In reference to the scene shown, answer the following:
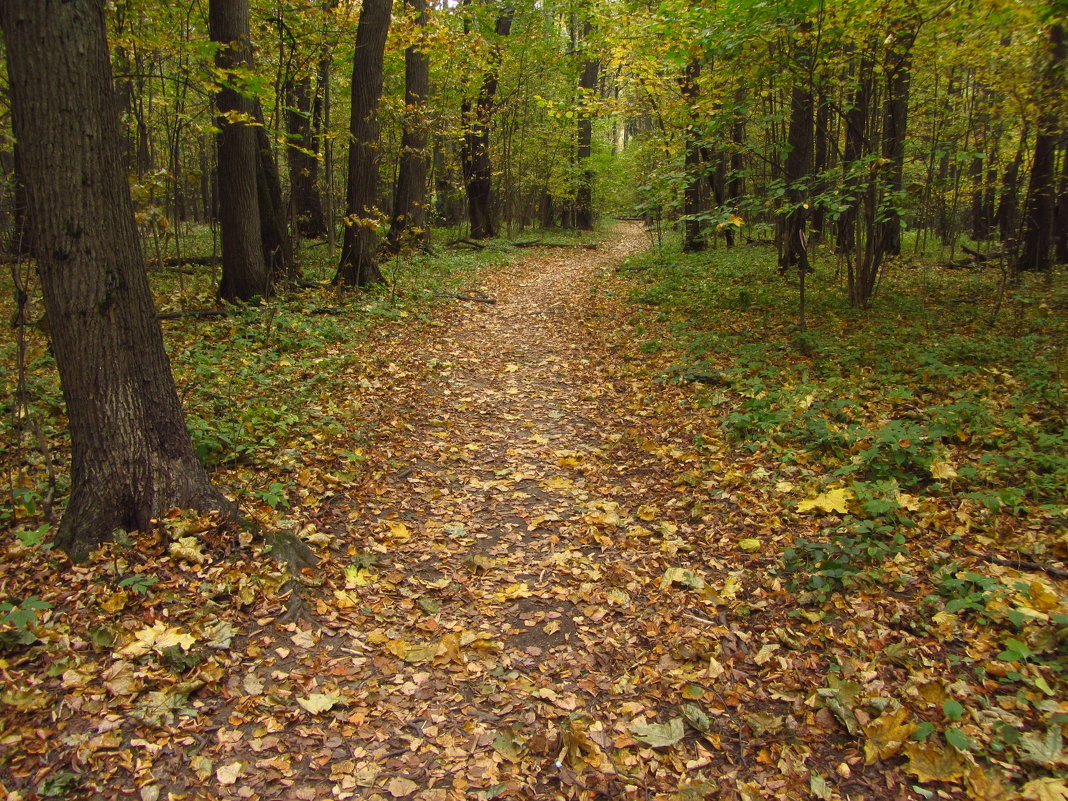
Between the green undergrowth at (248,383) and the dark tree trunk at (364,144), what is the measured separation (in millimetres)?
573

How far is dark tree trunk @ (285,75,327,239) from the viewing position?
1634 centimetres

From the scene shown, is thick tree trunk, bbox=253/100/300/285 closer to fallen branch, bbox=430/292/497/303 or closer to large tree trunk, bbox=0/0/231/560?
fallen branch, bbox=430/292/497/303

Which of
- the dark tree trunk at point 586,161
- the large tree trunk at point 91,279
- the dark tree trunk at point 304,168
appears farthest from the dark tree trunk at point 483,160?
the large tree trunk at point 91,279

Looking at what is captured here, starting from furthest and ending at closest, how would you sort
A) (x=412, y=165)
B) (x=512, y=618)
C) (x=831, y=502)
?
(x=412, y=165) → (x=831, y=502) → (x=512, y=618)

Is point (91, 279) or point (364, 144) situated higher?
point (364, 144)

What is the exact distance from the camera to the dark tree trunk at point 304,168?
1634 cm

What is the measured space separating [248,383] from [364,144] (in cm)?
→ 658

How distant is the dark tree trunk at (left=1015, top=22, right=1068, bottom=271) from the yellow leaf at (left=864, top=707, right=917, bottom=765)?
28.7 ft

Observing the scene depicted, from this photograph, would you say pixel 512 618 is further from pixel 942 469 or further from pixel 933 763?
pixel 942 469

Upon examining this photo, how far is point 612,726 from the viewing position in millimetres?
3189

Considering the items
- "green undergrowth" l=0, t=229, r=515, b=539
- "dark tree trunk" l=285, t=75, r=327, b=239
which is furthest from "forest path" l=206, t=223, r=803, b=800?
"dark tree trunk" l=285, t=75, r=327, b=239

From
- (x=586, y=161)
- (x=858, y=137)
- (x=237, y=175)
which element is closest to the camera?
(x=858, y=137)

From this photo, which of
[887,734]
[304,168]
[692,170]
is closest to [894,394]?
[887,734]

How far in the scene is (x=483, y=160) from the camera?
75.7ft
